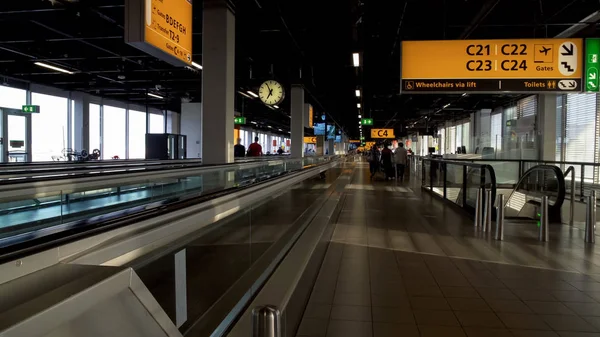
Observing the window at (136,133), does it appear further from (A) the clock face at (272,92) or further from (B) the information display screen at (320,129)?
(A) the clock face at (272,92)

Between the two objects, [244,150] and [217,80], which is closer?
[217,80]

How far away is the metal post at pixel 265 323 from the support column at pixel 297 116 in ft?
58.8

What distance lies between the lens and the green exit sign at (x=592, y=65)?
877cm

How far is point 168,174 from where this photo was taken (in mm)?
6461

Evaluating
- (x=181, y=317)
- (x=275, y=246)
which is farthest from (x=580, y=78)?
(x=181, y=317)

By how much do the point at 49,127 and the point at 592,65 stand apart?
21462mm

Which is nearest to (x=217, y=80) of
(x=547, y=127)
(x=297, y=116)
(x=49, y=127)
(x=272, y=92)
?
(x=272, y=92)

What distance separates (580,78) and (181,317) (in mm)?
9554

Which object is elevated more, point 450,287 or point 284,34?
point 284,34

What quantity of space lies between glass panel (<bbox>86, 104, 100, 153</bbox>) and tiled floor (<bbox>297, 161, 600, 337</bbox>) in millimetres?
20358

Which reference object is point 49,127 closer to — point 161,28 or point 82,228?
point 161,28

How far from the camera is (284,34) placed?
43.0 feet

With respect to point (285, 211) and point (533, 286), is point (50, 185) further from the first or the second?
point (533, 286)

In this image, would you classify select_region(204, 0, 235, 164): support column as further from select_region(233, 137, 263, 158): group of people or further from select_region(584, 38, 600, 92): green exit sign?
select_region(584, 38, 600, 92): green exit sign
